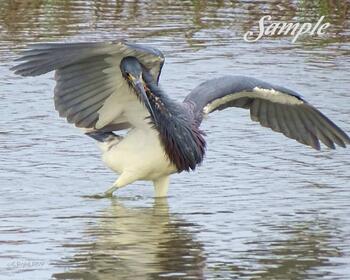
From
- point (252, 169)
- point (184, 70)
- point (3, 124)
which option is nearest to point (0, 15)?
point (184, 70)

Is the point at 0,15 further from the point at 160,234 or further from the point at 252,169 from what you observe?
the point at 160,234

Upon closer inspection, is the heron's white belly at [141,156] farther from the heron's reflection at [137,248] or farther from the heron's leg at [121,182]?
the heron's reflection at [137,248]

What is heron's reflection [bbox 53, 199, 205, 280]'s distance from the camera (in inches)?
259

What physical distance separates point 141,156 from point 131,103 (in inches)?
13.9

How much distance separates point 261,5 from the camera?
1552 cm

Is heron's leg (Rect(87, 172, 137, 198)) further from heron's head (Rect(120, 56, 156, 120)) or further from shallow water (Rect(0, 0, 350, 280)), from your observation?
heron's head (Rect(120, 56, 156, 120))

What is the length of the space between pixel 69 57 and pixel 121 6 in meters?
7.44

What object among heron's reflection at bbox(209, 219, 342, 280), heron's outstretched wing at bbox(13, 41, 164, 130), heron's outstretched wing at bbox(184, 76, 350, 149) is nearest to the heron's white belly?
heron's outstretched wing at bbox(13, 41, 164, 130)

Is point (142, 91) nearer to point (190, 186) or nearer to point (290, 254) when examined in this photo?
point (190, 186)
